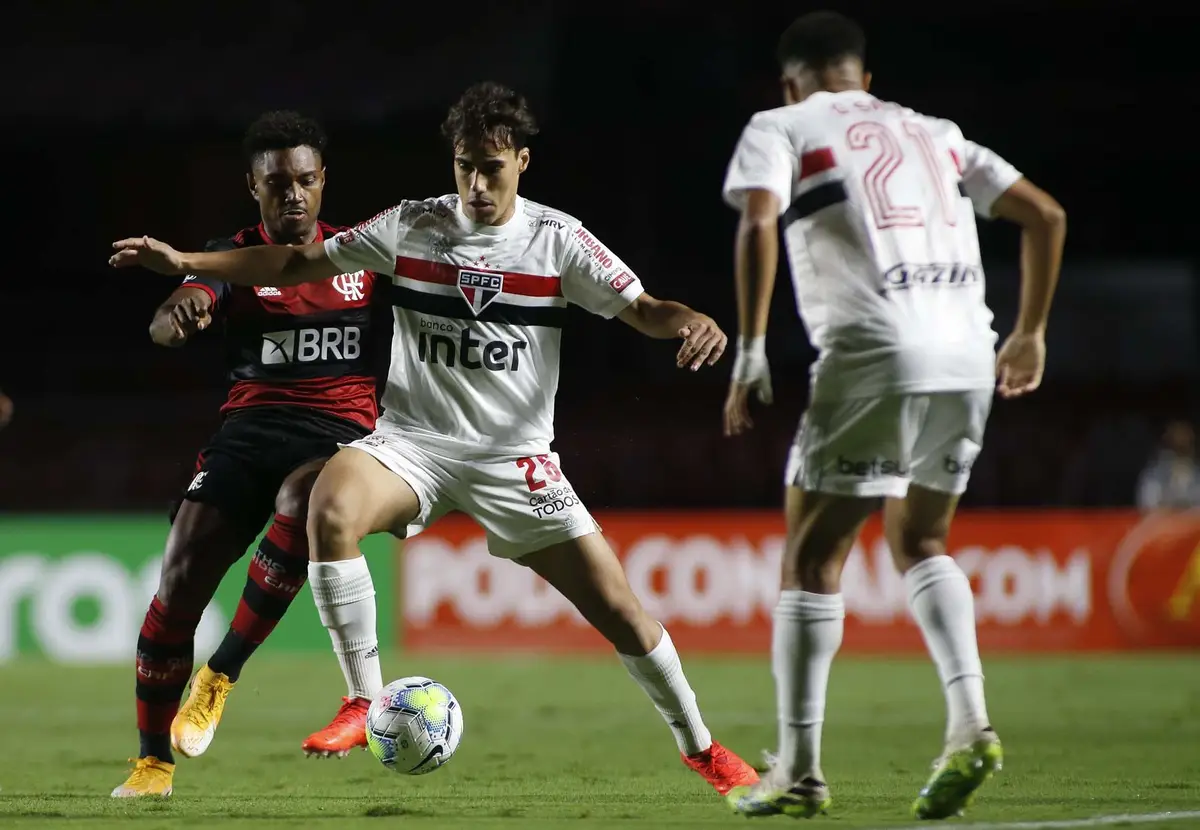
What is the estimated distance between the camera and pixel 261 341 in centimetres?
628

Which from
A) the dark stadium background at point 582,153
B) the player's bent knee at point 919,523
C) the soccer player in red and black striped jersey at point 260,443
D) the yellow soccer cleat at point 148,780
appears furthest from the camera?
the dark stadium background at point 582,153

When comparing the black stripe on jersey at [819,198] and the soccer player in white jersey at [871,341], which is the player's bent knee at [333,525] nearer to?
the soccer player in white jersey at [871,341]

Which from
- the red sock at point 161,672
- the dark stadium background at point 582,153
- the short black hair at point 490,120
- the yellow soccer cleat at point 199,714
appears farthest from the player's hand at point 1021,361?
the dark stadium background at point 582,153

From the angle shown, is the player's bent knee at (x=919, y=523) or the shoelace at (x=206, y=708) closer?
the player's bent knee at (x=919, y=523)

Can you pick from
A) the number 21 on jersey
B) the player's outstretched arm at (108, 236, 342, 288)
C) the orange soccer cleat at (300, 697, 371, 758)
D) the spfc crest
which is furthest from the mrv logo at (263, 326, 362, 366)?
the number 21 on jersey

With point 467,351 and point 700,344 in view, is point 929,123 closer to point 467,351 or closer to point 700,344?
point 700,344

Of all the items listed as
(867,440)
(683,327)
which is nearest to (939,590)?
(867,440)

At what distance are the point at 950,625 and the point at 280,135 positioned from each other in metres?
3.07

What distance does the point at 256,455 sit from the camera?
20.0ft

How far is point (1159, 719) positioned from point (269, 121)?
228 inches

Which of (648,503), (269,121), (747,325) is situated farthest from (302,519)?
(648,503)

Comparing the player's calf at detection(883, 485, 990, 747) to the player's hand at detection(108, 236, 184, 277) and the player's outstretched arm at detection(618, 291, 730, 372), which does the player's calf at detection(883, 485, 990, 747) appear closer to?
the player's outstretched arm at detection(618, 291, 730, 372)

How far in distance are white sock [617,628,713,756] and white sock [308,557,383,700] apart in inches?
34.7

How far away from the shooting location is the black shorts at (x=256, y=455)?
599 cm
